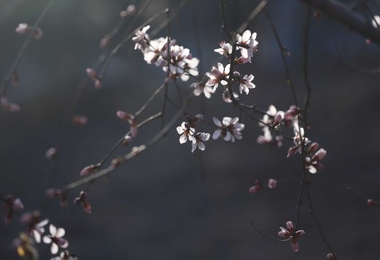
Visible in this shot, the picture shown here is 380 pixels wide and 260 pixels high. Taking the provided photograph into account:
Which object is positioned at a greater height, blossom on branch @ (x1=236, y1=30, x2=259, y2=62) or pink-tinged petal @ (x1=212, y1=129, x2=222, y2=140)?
blossom on branch @ (x1=236, y1=30, x2=259, y2=62)

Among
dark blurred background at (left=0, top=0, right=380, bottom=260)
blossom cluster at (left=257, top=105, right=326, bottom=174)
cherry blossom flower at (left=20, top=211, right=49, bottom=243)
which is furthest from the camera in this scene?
dark blurred background at (left=0, top=0, right=380, bottom=260)

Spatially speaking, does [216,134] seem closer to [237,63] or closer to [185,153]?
[237,63]

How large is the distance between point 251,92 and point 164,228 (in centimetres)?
263

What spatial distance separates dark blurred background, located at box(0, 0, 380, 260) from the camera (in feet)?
12.4

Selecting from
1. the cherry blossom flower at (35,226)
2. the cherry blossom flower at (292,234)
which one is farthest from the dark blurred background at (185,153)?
the cherry blossom flower at (35,226)

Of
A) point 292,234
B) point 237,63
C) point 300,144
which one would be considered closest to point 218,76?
point 237,63

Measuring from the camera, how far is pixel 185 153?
513cm

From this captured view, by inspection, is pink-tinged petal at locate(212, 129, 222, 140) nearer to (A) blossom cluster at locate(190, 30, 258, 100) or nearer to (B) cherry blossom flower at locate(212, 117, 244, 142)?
(B) cherry blossom flower at locate(212, 117, 244, 142)

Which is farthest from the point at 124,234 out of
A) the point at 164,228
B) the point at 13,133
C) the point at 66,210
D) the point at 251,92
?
the point at 251,92

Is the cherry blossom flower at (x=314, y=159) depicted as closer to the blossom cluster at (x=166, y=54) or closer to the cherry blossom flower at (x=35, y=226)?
the blossom cluster at (x=166, y=54)

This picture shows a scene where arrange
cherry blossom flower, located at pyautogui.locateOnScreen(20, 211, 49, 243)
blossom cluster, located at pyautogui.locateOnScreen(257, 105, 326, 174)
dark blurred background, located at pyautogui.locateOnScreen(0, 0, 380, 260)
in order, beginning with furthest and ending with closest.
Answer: dark blurred background, located at pyautogui.locateOnScreen(0, 0, 380, 260) → blossom cluster, located at pyautogui.locateOnScreen(257, 105, 326, 174) → cherry blossom flower, located at pyautogui.locateOnScreen(20, 211, 49, 243)

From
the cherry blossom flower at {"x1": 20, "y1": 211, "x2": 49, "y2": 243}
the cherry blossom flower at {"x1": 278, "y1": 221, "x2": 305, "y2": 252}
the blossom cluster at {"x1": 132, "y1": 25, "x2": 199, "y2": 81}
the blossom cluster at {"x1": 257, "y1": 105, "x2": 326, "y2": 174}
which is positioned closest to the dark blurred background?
the blossom cluster at {"x1": 132, "y1": 25, "x2": 199, "y2": 81}

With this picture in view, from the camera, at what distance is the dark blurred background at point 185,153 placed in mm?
3783

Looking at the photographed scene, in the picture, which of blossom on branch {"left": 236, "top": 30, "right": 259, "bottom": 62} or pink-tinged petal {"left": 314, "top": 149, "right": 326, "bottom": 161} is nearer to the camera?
blossom on branch {"left": 236, "top": 30, "right": 259, "bottom": 62}
